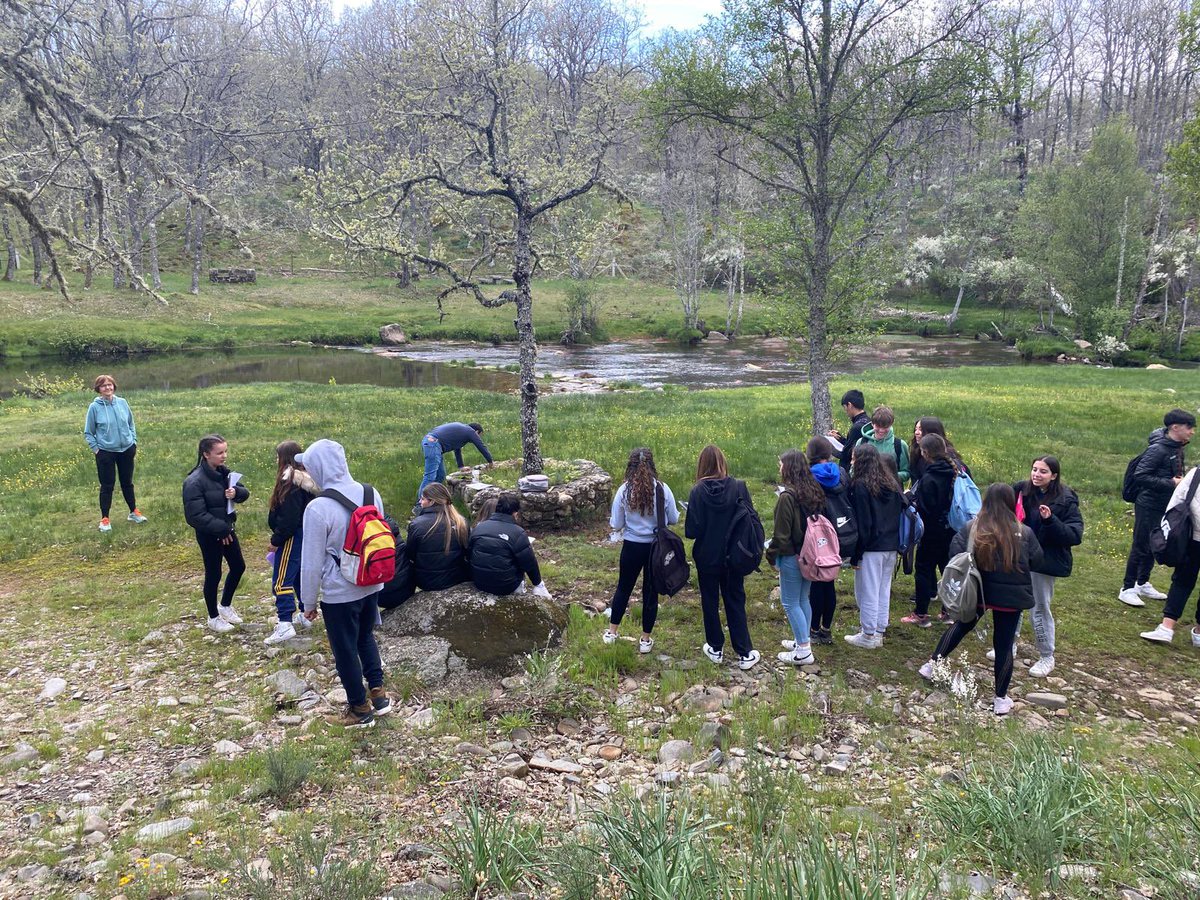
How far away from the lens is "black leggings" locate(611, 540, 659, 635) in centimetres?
739

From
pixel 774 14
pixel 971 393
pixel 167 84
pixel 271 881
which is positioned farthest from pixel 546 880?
pixel 167 84

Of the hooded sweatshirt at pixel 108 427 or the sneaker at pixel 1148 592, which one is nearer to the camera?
the sneaker at pixel 1148 592

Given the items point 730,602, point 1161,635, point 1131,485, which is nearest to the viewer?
point 730,602

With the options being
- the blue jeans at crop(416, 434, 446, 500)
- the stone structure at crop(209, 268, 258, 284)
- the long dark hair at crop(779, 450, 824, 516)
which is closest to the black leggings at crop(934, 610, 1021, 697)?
the long dark hair at crop(779, 450, 824, 516)

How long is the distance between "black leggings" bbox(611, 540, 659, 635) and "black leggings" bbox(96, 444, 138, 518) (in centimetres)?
883

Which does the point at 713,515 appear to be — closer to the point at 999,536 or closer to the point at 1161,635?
the point at 999,536

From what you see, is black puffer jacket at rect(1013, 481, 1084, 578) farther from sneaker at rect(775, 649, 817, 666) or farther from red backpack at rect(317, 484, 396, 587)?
red backpack at rect(317, 484, 396, 587)

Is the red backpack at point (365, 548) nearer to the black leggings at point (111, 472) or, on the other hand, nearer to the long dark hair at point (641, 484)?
the long dark hair at point (641, 484)

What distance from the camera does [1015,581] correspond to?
20.1ft

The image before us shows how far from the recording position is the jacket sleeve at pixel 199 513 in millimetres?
7602

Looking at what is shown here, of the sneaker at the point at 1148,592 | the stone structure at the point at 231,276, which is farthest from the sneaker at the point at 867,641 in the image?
the stone structure at the point at 231,276

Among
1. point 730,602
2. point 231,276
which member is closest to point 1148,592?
point 730,602

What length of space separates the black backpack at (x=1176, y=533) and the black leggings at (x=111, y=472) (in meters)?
14.2

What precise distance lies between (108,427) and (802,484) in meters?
10.7
